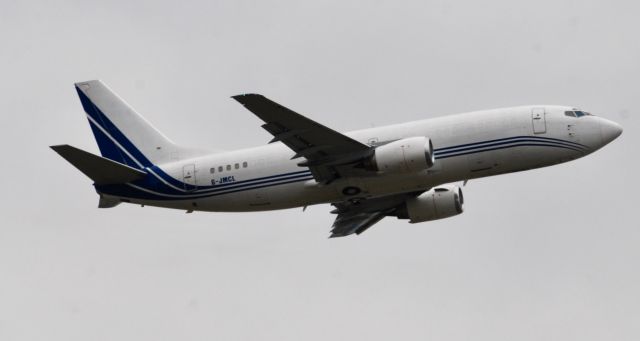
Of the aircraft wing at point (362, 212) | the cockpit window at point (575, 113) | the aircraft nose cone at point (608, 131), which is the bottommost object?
the aircraft wing at point (362, 212)

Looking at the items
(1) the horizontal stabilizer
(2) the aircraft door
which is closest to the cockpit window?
(2) the aircraft door

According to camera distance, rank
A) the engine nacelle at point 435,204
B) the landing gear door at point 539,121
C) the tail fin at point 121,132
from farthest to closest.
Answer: the tail fin at point 121,132 < the engine nacelle at point 435,204 < the landing gear door at point 539,121

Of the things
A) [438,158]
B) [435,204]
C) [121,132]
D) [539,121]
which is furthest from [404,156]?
[121,132]

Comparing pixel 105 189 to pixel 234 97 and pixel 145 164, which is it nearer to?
pixel 145 164

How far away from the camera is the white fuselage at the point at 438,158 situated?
188 ft

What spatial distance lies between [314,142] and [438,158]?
6032 millimetres

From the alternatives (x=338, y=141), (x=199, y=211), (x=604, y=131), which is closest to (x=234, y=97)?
(x=338, y=141)

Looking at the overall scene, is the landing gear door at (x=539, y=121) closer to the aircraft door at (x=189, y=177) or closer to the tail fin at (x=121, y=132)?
the aircraft door at (x=189, y=177)

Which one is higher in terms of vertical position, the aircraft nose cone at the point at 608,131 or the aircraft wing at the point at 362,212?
the aircraft nose cone at the point at 608,131

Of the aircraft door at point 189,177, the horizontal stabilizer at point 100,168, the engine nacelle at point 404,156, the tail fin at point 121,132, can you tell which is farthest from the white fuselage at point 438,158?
the tail fin at point 121,132

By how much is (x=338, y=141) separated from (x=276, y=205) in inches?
208

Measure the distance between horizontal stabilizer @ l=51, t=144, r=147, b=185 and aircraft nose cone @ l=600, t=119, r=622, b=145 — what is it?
23.3 metres

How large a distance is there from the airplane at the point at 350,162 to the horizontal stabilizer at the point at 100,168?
5cm

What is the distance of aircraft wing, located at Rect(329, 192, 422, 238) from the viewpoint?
6481 cm
